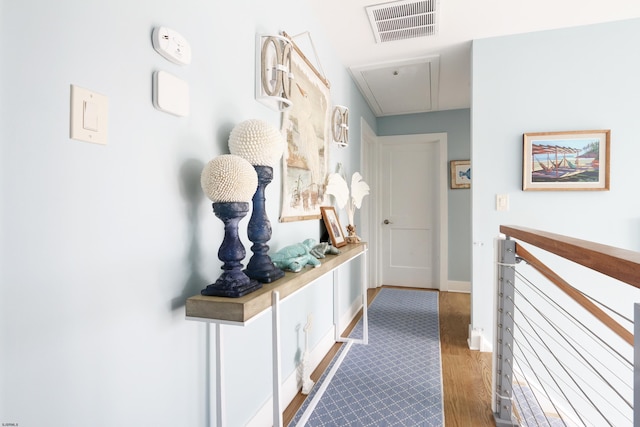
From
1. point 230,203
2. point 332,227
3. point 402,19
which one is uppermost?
point 402,19

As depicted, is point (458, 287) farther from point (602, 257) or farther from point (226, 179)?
point (226, 179)

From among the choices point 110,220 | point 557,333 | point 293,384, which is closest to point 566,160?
point 557,333

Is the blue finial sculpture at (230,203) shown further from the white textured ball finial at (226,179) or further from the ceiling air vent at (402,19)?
the ceiling air vent at (402,19)

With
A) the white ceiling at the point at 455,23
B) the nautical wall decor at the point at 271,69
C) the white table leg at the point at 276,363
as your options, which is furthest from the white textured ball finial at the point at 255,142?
the white ceiling at the point at 455,23

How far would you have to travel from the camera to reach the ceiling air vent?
6.85ft

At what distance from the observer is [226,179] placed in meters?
0.98

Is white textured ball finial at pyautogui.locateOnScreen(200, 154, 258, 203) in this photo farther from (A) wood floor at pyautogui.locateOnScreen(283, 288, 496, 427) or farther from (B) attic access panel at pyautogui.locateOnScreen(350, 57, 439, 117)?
(B) attic access panel at pyautogui.locateOnScreen(350, 57, 439, 117)

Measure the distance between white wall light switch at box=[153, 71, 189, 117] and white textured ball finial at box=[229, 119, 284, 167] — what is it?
0.62ft

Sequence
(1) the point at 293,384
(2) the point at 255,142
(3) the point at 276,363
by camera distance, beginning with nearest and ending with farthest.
→ (3) the point at 276,363, (2) the point at 255,142, (1) the point at 293,384

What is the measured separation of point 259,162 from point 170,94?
35cm

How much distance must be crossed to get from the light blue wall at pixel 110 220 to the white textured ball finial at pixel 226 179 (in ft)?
Answer: 0.42

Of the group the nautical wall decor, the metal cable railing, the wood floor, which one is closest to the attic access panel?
the nautical wall decor

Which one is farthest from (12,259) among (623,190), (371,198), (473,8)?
(371,198)

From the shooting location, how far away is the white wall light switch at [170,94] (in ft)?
3.08
